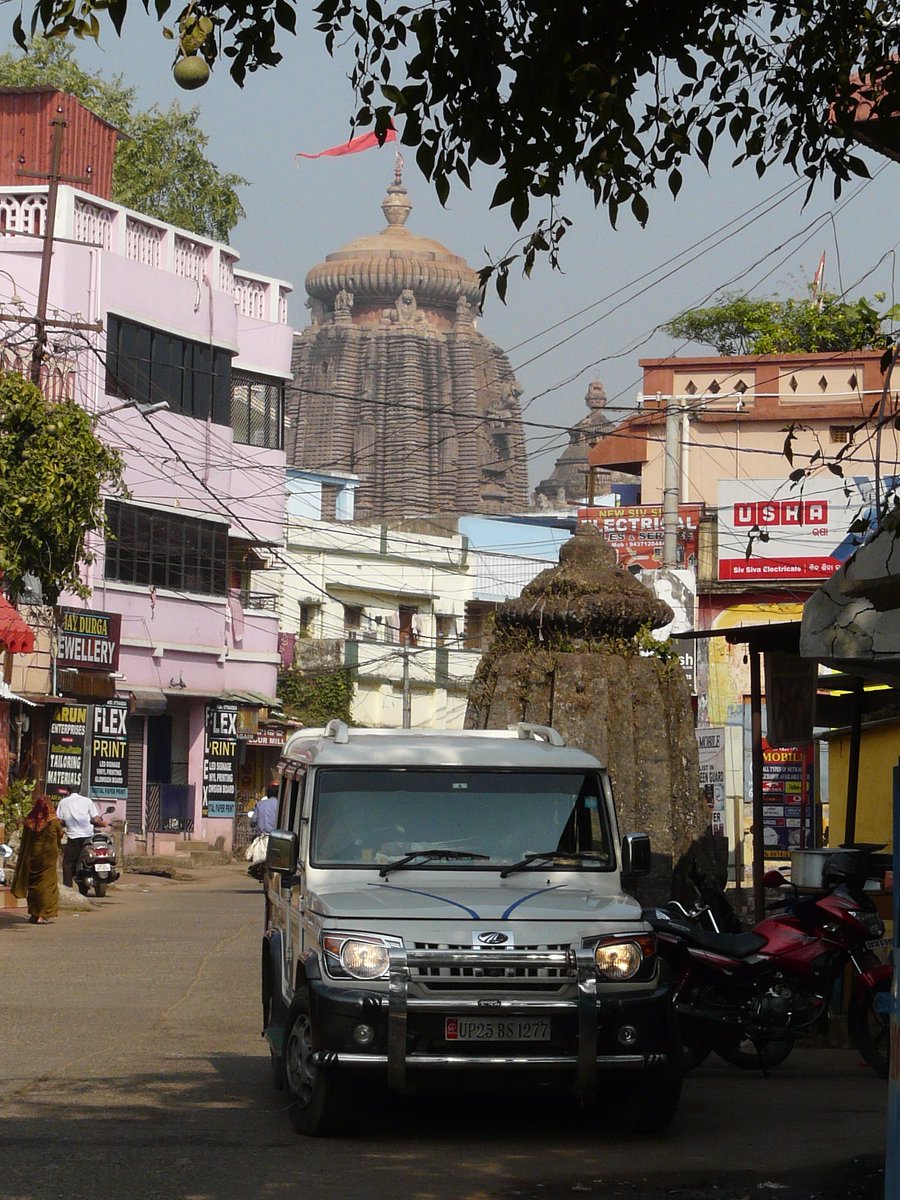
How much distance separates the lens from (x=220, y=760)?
142 feet

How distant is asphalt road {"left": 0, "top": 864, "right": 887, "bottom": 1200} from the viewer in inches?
297

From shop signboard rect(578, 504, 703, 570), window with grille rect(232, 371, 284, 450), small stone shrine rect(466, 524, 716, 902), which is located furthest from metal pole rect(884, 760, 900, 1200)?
window with grille rect(232, 371, 284, 450)

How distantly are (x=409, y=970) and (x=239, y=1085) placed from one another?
8.43ft

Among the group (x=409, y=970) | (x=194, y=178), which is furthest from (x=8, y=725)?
(x=194, y=178)

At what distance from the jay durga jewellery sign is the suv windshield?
28.0m

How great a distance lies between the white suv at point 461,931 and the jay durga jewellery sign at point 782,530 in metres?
28.1

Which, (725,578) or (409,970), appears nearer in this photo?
(409,970)

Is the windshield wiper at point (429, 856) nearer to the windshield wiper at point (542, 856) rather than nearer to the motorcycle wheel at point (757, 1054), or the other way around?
the windshield wiper at point (542, 856)

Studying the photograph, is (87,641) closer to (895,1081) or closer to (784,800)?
(784,800)

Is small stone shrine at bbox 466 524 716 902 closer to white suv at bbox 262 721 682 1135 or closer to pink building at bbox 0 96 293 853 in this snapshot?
white suv at bbox 262 721 682 1135

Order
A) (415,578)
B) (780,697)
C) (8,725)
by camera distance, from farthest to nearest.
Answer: (415,578) → (8,725) → (780,697)

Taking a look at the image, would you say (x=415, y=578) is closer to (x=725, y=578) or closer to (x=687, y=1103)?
(x=725, y=578)

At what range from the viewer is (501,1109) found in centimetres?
952

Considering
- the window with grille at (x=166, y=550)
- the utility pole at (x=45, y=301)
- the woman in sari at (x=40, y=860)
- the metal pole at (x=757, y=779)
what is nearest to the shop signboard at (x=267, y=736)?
the window with grille at (x=166, y=550)
